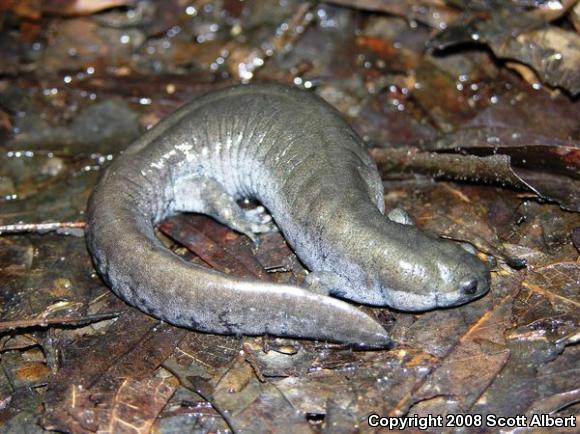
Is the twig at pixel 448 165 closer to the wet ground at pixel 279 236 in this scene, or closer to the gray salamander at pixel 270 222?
the wet ground at pixel 279 236

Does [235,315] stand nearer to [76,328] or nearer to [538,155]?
[76,328]

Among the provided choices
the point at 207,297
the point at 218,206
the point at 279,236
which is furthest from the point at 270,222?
the point at 207,297

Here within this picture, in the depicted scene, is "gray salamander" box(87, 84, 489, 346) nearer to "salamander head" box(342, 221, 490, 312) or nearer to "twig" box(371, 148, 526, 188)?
"salamander head" box(342, 221, 490, 312)

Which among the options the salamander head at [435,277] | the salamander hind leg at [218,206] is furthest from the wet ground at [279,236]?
the salamander head at [435,277]

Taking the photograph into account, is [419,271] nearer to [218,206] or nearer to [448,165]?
[448,165]

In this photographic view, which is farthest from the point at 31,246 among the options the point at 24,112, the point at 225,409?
the point at 225,409

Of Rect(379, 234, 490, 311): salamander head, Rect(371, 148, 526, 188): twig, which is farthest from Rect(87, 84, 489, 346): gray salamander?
Rect(371, 148, 526, 188): twig
